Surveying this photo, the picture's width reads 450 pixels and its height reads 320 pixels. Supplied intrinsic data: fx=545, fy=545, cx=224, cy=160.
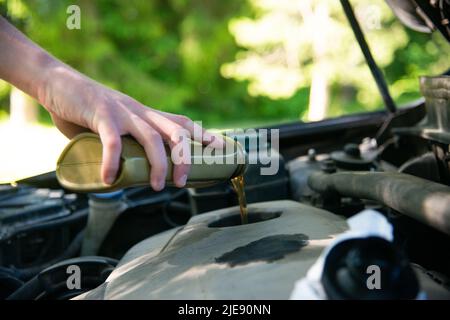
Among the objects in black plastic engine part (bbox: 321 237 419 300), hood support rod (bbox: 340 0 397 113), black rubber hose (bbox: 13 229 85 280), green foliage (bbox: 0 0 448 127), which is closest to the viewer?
black plastic engine part (bbox: 321 237 419 300)

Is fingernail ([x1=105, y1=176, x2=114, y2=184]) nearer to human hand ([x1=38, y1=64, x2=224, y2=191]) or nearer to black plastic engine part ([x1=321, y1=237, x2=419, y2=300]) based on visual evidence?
human hand ([x1=38, y1=64, x2=224, y2=191])

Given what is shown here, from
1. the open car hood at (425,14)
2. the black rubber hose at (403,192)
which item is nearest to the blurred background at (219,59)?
the open car hood at (425,14)

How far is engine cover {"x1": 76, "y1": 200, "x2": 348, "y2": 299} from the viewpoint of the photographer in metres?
1.00

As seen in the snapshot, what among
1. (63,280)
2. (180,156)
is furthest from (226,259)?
(63,280)

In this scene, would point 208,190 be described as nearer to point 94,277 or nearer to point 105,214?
point 105,214

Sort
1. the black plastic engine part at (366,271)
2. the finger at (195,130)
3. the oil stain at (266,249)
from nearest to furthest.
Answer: the black plastic engine part at (366,271) → the oil stain at (266,249) → the finger at (195,130)

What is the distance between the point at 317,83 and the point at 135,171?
32.4ft

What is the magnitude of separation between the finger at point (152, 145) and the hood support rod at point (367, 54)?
48.5 inches

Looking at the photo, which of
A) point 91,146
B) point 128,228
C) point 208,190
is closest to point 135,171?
point 91,146

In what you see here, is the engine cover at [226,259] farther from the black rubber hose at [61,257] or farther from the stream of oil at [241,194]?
the black rubber hose at [61,257]

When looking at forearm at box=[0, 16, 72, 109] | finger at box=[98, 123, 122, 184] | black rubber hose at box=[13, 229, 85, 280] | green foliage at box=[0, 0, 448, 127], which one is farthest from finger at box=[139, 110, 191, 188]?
green foliage at box=[0, 0, 448, 127]

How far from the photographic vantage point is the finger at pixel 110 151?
1083 millimetres

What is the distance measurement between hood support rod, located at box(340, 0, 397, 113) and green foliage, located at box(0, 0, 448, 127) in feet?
25.1

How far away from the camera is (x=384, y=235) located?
0.82 meters
